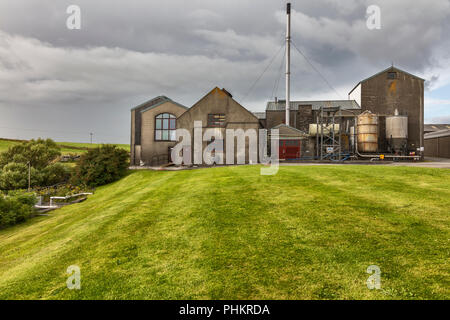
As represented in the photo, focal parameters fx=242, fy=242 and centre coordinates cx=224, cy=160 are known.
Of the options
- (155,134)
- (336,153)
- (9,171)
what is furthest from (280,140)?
(9,171)

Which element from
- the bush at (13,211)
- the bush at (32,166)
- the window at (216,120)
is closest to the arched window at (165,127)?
the window at (216,120)

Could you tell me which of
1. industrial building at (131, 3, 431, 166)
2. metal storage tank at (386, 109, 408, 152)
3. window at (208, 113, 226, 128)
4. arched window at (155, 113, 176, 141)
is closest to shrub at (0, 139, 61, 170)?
industrial building at (131, 3, 431, 166)

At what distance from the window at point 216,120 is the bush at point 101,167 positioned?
1215 centimetres

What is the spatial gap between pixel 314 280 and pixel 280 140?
2631 centimetres

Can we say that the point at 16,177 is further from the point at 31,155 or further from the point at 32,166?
the point at 31,155

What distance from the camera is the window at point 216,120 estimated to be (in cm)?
2833

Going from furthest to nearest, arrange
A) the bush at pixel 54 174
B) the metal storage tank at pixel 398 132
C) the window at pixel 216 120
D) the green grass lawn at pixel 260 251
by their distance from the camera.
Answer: the bush at pixel 54 174
the metal storage tank at pixel 398 132
the window at pixel 216 120
the green grass lawn at pixel 260 251

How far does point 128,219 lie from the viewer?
8281mm

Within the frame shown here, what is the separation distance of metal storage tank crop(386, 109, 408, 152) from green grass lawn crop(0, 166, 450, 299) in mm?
25194

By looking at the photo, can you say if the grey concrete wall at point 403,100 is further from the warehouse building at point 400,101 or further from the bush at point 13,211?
the bush at point 13,211

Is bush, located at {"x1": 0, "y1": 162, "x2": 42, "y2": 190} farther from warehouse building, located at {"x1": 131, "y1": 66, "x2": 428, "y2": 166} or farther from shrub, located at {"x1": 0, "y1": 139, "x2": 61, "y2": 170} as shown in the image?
warehouse building, located at {"x1": 131, "y1": 66, "x2": 428, "y2": 166}

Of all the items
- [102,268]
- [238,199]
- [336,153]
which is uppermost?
[336,153]

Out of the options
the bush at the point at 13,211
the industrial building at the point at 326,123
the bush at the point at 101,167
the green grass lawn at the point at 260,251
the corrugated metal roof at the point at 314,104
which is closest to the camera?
the green grass lawn at the point at 260,251
